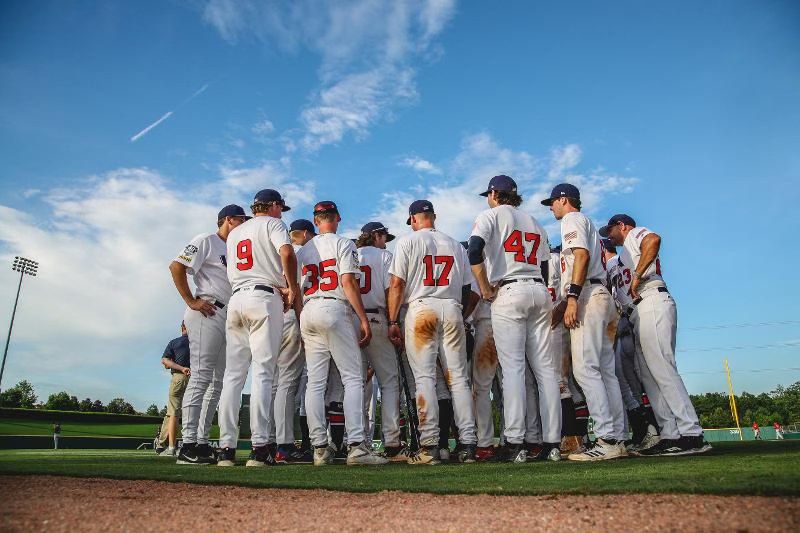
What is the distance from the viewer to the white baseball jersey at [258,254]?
5.29 meters

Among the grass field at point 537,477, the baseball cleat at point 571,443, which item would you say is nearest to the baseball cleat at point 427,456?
the grass field at point 537,477

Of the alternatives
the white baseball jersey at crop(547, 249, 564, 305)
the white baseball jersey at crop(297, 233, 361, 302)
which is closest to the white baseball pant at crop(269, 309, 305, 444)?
the white baseball jersey at crop(297, 233, 361, 302)

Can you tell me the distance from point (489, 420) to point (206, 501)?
3387mm

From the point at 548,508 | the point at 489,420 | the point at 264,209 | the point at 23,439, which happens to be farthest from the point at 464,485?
the point at 23,439

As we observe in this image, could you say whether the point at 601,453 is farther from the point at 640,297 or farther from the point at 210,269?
the point at 210,269

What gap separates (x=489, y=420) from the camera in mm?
5730

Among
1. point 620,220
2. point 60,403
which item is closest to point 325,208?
point 620,220

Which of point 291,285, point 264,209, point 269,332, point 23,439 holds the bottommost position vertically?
point 23,439

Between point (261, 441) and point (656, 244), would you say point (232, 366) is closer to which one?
point (261, 441)

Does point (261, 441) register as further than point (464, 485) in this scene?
Yes

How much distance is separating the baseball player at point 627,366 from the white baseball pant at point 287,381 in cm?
374

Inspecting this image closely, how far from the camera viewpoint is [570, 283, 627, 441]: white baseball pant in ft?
15.8

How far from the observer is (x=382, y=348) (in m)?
6.11

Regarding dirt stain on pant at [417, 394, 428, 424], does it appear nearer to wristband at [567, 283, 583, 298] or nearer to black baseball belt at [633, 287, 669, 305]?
wristband at [567, 283, 583, 298]
